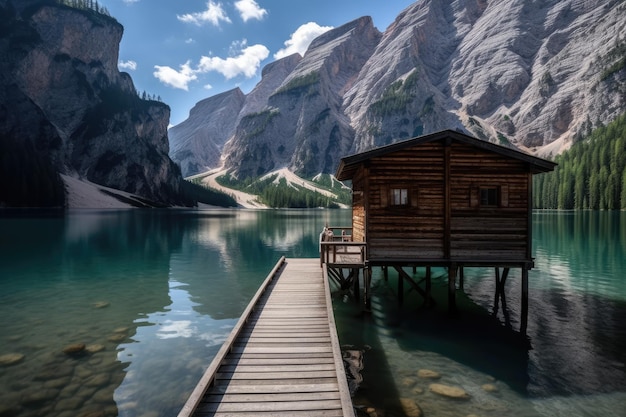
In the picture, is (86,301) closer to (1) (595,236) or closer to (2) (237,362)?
(2) (237,362)

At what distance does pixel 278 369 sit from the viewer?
881 cm

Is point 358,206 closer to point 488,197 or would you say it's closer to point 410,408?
point 488,197

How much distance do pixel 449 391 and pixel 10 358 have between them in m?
14.5

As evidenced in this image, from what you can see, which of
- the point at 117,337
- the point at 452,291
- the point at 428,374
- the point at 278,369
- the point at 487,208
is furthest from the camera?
the point at 452,291

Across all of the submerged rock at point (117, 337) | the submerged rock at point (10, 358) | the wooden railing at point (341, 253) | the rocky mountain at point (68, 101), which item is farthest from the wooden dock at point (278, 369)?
the rocky mountain at point (68, 101)

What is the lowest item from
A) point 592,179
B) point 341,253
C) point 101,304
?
Answer: point 101,304

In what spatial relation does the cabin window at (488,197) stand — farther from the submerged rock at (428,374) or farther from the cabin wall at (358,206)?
the submerged rock at (428,374)

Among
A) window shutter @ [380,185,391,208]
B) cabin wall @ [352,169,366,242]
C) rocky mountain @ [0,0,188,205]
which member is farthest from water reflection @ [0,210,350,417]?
rocky mountain @ [0,0,188,205]

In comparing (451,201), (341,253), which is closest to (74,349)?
(341,253)

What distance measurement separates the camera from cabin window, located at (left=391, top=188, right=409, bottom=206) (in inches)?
671

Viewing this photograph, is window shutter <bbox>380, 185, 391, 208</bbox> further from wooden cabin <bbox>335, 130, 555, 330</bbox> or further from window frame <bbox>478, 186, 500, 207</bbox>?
window frame <bbox>478, 186, 500, 207</bbox>

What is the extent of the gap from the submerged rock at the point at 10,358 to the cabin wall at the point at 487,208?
17.1 metres

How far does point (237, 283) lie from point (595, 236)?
51.2 meters

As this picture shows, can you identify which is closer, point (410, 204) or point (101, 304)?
point (410, 204)
